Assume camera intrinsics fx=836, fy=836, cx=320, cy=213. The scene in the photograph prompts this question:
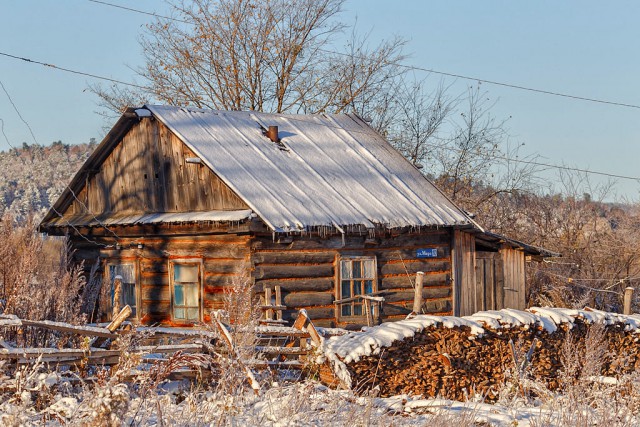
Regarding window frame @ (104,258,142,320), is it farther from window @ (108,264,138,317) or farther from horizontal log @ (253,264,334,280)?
horizontal log @ (253,264,334,280)

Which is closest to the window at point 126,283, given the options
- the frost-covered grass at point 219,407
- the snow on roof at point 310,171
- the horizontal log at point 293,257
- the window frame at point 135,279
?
the window frame at point 135,279

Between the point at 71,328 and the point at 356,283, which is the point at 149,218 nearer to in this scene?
the point at 356,283

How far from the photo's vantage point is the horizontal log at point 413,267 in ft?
56.7

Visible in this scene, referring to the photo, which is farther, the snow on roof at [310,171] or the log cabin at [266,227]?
the snow on roof at [310,171]

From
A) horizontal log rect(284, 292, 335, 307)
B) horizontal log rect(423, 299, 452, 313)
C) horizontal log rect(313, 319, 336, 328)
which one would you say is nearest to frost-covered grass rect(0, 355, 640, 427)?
horizontal log rect(284, 292, 335, 307)

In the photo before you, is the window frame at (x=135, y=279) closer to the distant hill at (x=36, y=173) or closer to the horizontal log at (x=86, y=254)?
the horizontal log at (x=86, y=254)

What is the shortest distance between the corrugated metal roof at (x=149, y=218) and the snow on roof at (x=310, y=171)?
0.44 metres

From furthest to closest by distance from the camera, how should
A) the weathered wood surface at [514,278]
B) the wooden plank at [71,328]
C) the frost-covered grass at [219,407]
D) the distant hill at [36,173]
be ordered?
the distant hill at [36,173] < the weathered wood surface at [514,278] < the wooden plank at [71,328] < the frost-covered grass at [219,407]

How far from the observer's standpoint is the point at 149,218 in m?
16.7

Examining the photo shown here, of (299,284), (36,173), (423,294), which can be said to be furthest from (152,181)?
(36,173)

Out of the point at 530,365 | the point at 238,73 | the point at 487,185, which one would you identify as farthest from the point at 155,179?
the point at 487,185

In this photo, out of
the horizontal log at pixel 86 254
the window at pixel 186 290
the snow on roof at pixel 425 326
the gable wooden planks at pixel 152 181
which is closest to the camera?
the snow on roof at pixel 425 326

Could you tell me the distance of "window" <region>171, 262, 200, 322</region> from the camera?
16281 mm

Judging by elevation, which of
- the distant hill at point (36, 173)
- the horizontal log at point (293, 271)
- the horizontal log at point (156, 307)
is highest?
the distant hill at point (36, 173)
